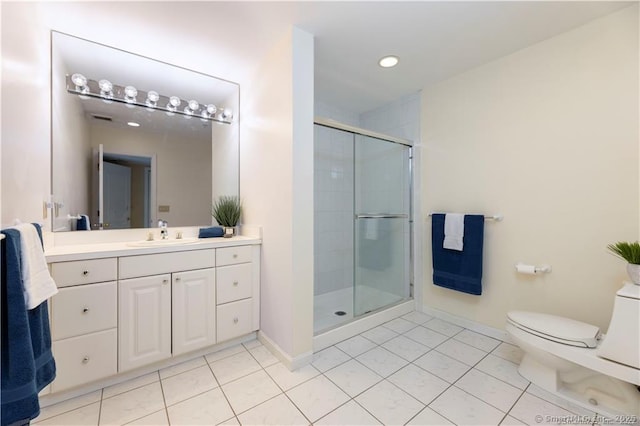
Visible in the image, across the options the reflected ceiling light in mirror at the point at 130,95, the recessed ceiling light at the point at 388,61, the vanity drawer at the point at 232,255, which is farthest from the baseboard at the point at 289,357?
the recessed ceiling light at the point at 388,61

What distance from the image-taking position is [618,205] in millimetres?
1582

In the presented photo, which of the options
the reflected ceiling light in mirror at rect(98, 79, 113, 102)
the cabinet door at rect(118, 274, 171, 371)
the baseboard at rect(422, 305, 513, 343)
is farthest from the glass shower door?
the reflected ceiling light in mirror at rect(98, 79, 113, 102)

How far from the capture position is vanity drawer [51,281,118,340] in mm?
1353

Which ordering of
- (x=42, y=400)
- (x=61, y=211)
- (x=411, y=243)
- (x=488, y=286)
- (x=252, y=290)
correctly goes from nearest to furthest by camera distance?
(x=42, y=400), (x=61, y=211), (x=252, y=290), (x=488, y=286), (x=411, y=243)

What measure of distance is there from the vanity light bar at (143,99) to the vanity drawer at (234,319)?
1673 mm

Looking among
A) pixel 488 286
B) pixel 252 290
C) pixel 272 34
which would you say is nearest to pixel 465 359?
pixel 488 286

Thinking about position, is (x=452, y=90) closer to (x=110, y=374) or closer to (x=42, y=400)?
(x=110, y=374)

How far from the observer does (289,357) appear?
1.72m

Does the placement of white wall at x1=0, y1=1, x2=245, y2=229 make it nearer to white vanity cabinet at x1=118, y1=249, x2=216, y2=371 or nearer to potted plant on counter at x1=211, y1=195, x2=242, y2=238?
white vanity cabinet at x1=118, y1=249, x2=216, y2=371

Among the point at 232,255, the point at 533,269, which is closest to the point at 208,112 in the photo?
the point at 232,255

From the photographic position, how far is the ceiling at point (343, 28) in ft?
5.03

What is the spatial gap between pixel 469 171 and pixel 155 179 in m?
2.72

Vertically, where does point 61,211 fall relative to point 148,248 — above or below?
above

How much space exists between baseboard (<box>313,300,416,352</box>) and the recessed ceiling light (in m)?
2.22
